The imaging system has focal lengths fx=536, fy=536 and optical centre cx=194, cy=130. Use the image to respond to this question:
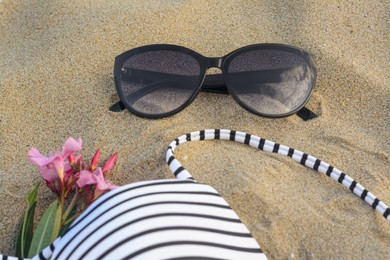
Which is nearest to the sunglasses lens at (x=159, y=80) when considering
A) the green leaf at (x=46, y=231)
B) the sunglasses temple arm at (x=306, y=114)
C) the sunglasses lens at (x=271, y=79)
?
the sunglasses lens at (x=271, y=79)

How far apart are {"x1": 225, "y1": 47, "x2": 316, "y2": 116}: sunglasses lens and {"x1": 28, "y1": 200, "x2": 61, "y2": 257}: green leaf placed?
0.66 meters

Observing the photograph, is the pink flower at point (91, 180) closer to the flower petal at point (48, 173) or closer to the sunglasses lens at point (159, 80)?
the flower petal at point (48, 173)

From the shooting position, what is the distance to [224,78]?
5.55 feet

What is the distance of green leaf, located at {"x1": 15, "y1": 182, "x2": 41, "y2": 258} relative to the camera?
1.33 m

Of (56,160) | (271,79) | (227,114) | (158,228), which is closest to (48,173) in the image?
(56,160)

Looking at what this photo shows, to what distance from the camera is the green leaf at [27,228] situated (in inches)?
52.5

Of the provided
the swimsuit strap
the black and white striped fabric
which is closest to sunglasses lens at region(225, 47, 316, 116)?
the swimsuit strap

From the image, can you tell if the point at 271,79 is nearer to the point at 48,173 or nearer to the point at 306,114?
the point at 306,114

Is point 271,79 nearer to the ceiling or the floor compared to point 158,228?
nearer to the ceiling

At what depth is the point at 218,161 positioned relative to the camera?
5.04ft

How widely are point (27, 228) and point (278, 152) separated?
728 mm

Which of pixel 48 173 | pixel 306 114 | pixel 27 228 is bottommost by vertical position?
pixel 27 228

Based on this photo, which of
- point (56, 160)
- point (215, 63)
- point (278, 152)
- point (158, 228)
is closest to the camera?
point (158, 228)

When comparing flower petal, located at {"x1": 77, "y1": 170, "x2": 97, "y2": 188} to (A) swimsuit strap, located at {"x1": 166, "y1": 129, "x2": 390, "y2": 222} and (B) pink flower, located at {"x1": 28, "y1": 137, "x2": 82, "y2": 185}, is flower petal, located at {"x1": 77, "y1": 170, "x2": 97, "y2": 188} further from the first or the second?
(A) swimsuit strap, located at {"x1": 166, "y1": 129, "x2": 390, "y2": 222}
